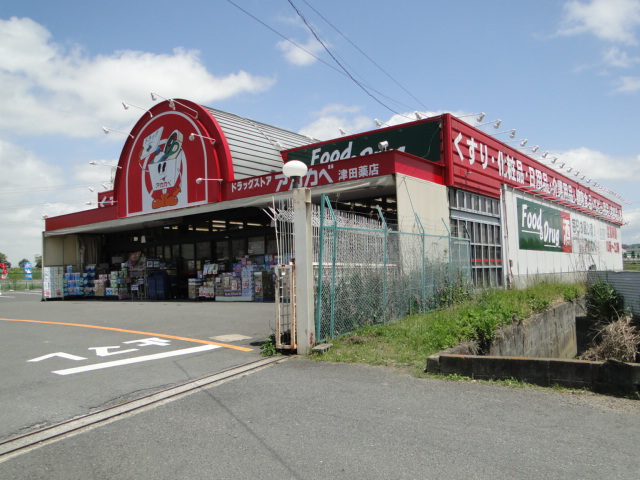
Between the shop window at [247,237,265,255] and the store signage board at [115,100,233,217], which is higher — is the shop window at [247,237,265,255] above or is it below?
below

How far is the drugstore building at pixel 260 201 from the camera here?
1454 centimetres

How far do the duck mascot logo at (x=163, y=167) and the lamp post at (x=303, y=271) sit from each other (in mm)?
12868

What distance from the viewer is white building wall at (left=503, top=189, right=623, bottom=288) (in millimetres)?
18641

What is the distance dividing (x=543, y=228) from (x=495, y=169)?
5823mm

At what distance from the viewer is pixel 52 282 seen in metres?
24.0

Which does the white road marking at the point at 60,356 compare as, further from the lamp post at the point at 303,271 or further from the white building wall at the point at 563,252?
the white building wall at the point at 563,252

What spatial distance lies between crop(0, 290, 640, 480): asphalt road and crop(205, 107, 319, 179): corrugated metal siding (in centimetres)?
1419

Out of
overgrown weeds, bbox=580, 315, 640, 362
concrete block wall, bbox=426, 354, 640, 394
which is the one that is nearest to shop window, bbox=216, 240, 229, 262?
concrete block wall, bbox=426, 354, 640, 394

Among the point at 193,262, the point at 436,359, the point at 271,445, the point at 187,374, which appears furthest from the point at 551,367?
the point at 193,262

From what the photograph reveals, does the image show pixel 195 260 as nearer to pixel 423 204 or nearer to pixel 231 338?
pixel 423 204

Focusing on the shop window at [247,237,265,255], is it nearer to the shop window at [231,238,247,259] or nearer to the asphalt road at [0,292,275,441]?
the shop window at [231,238,247,259]

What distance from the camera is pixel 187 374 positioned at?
6.71m

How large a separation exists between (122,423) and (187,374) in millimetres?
1922

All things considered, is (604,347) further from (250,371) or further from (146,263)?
(146,263)
